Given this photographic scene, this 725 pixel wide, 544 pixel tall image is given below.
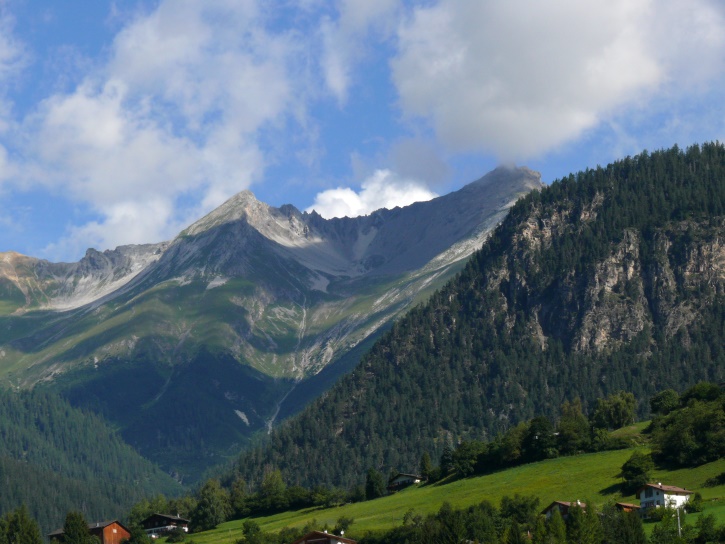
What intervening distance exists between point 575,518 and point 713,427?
194 ft

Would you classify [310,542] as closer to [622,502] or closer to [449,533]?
[449,533]

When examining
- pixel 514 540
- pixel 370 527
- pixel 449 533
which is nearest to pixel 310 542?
pixel 370 527

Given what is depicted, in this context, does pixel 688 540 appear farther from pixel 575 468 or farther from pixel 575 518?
pixel 575 468

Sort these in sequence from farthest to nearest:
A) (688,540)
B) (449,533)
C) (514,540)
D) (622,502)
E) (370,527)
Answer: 1. (370,527)
2. (622,502)
3. (449,533)
4. (514,540)
5. (688,540)

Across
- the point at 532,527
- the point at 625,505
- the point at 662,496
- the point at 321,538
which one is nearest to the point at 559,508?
the point at 625,505

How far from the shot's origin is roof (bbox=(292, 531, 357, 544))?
6491 inches

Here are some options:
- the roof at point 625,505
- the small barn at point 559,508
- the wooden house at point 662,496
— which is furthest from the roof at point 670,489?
the small barn at point 559,508

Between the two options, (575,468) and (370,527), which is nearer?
(370,527)

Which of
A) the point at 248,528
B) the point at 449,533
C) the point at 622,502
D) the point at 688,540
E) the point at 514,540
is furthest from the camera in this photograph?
the point at 248,528

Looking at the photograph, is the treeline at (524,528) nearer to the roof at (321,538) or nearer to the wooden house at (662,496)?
the roof at (321,538)

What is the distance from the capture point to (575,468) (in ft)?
651

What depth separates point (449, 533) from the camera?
14812 cm

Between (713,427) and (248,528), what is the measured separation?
238 ft

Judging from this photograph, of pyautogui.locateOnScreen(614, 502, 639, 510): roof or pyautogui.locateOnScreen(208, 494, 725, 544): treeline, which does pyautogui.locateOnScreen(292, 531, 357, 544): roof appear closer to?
pyautogui.locateOnScreen(208, 494, 725, 544): treeline
